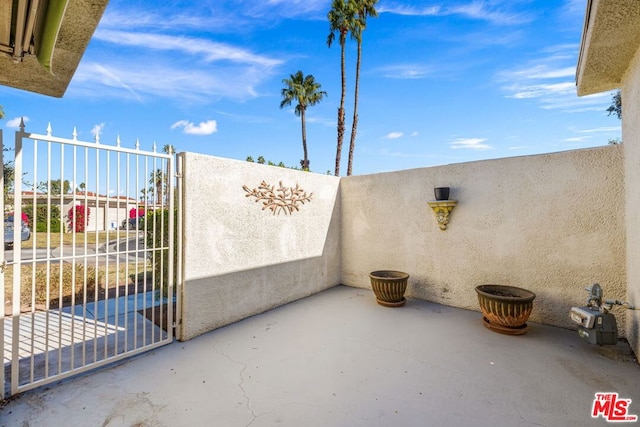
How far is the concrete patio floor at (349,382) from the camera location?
2322 mm

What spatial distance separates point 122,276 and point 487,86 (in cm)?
1187

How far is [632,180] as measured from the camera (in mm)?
3361

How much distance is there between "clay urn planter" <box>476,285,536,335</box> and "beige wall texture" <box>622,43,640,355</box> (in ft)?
3.51

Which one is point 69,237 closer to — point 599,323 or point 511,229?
point 511,229

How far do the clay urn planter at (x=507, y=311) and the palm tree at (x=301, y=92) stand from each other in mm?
17686

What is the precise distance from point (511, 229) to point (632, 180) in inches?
63.4

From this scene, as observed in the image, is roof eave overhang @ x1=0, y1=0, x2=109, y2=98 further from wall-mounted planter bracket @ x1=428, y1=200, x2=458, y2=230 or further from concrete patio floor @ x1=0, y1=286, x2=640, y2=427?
wall-mounted planter bracket @ x1=428, y1=200, x2=458, y2=230

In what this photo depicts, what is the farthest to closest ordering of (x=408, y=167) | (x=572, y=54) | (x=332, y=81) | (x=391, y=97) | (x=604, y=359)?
(x=332, y=81) < (x=391, y=97) < (x=408, y=167) < (x=572, y=54) < (x=604, y=359)

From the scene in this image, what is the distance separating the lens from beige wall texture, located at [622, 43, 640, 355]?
3129mm

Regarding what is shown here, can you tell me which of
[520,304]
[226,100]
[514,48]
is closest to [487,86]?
[514,48]

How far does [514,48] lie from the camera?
20.2 ft

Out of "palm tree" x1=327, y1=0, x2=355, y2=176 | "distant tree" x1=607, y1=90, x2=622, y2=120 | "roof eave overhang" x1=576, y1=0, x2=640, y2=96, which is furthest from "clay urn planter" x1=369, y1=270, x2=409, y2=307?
"palm tree" x1=327, y1=0, x2=355, y2=176

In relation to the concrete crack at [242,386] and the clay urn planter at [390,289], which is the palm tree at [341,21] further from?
the concrete crack at [242,386]

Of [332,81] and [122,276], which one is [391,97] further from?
[122,276]
